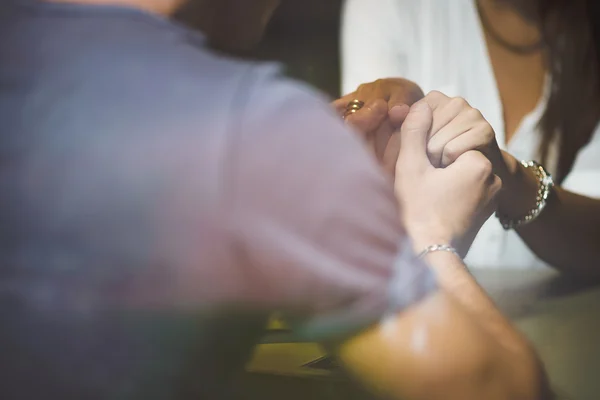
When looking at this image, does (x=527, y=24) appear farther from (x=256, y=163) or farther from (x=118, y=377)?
(x=118, y=377)

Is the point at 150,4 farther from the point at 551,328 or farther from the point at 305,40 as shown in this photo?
the point at 551,328

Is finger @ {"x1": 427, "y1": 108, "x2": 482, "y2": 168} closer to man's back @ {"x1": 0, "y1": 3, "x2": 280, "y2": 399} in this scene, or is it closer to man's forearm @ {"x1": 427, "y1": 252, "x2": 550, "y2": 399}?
man's forearm @ {"x1": 427, "y1": 252, "x2": 550, "y2": 399}

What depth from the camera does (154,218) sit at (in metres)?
0.39

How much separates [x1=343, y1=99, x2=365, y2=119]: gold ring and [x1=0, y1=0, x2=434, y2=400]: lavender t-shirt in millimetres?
58

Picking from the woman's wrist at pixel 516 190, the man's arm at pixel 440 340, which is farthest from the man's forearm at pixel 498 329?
the woman's wrist at pixel 516 190

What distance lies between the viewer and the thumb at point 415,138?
19.4 inches

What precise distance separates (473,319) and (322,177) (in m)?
0.18

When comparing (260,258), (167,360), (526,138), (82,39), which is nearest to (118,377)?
(167,360)

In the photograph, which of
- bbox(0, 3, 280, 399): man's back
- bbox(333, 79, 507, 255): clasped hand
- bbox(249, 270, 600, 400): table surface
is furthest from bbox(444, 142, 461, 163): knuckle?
bbox(0, 3, 280, 399): man's back

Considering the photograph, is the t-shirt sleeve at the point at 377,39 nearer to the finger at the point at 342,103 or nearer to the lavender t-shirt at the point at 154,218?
the finger at the point at 342,103

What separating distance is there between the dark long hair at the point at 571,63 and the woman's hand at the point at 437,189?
0.51ft

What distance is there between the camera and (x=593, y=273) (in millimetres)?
619

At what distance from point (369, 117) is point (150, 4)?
0.66 feet

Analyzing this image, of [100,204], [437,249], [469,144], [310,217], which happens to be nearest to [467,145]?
[469,144]
